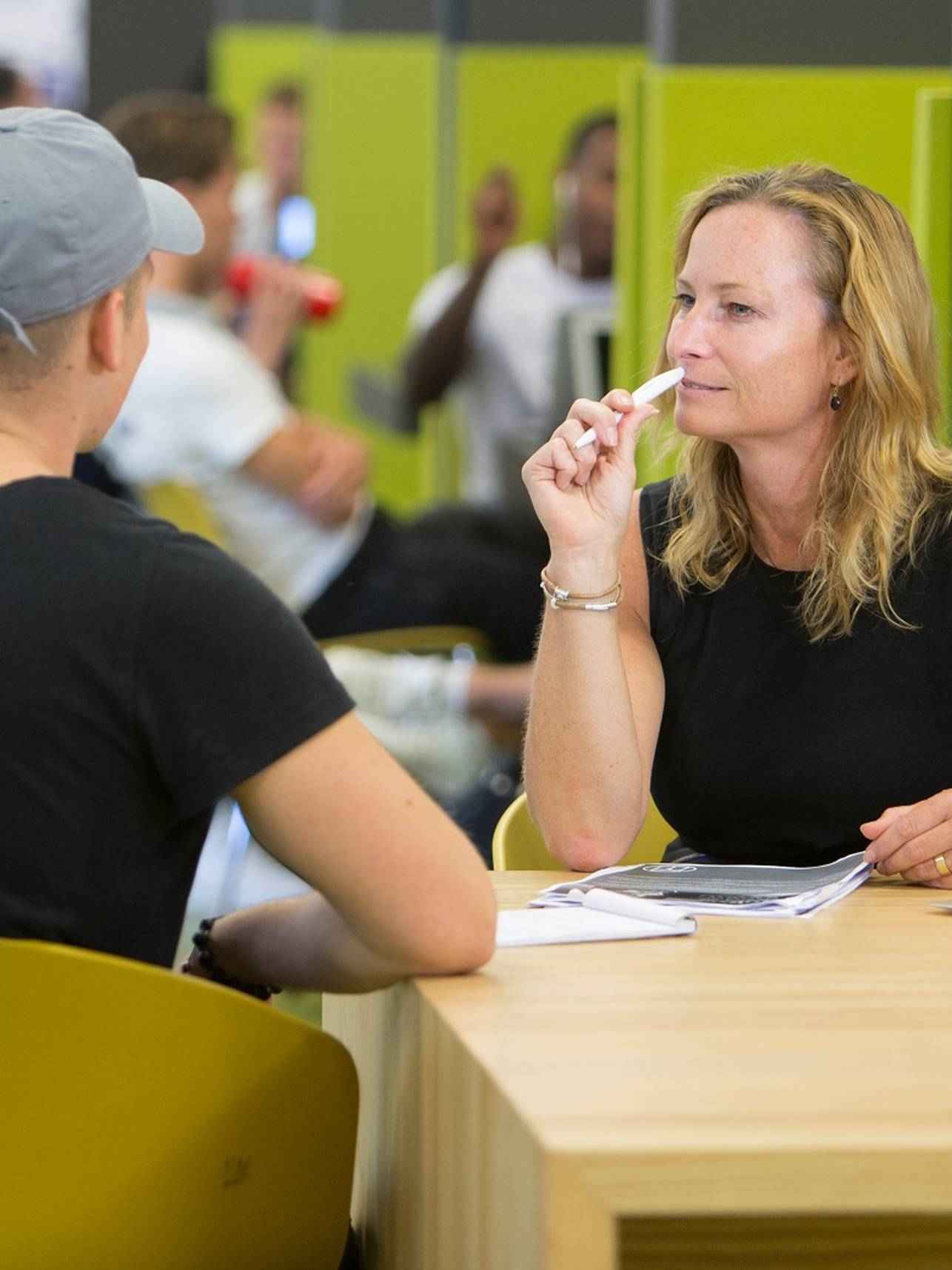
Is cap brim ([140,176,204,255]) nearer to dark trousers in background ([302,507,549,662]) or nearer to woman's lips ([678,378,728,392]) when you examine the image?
woman's lips ([678,378,728,392])

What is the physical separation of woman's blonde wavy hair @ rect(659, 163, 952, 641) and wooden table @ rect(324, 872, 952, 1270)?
0.43m

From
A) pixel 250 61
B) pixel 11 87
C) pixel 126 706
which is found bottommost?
pixel 126 706

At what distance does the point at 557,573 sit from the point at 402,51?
4.93 meters

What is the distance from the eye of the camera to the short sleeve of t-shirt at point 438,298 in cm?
554

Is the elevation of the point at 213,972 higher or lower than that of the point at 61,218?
lower

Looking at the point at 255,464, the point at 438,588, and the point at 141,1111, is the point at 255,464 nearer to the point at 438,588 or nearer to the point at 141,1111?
the point at 438,588

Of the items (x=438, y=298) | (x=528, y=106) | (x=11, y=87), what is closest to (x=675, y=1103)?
(x=438, y=298)

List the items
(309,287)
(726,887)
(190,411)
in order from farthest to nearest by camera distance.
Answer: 1. (309,287)
2. (190,411)
3. (726,887)

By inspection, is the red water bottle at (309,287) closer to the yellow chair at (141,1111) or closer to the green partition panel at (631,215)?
the green partition panel at (631,215)

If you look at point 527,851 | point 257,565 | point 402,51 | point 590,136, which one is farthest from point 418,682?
point 402,51

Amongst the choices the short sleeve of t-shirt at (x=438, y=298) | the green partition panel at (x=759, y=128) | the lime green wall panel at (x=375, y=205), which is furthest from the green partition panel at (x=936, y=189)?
the lime green wall panel at (x=375, y=205)

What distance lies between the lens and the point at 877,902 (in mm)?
1576

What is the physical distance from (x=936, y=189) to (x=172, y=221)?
1720mm

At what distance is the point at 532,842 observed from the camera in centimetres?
194
